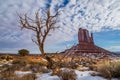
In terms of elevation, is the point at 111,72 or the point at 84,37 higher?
the point at 84,37

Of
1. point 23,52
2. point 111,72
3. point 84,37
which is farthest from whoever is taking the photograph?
point 84,37

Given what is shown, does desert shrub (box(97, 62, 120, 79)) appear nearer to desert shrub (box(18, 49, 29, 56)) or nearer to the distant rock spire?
desert shrub (box(18, 49, 29, 56))

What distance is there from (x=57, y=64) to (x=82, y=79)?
405 centimetres

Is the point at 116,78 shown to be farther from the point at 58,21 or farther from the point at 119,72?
the point at 58,21

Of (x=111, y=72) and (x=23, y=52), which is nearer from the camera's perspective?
(x=111, y=72)

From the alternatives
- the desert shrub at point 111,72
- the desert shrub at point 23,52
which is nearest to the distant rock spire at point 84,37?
the desert shrub at point 23,52

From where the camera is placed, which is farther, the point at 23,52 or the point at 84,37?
the point at 84,37

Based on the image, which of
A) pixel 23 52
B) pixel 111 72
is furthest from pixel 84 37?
pixel 111 72

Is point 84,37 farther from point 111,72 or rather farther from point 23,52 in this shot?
point 111,72

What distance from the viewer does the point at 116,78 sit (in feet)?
25.7

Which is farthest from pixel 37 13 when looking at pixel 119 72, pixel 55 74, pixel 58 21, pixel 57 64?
pixel 119 72

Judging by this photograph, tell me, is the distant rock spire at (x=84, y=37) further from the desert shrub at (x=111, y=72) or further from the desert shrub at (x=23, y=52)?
the desert shrub at (x=111, y=72)

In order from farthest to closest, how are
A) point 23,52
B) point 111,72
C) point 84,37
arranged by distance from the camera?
point 84,37 → point 23,52 → point 111,72

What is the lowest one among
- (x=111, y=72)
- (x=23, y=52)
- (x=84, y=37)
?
(x=111, y=72)
